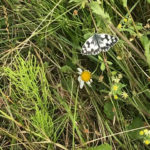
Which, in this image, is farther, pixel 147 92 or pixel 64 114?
pixel 64 114

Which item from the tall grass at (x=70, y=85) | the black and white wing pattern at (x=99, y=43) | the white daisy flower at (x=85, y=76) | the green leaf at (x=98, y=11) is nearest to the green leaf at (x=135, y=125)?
the tall grass at (x=70, y=85)

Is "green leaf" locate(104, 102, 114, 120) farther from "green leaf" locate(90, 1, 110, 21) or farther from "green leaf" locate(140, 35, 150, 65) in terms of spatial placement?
"green leaf" locate(90, 1, 110, 21)

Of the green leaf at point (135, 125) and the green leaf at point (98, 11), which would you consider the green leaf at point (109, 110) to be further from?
the green leaf at point (98, 11)

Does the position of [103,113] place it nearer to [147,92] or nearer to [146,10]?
[147,92]

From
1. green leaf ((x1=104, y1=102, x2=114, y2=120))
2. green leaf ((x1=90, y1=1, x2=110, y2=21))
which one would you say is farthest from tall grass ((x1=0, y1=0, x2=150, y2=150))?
green leaf ((x1=90, y1=1, x2=110, y2=21))


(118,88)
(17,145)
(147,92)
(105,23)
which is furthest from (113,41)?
(17,145)

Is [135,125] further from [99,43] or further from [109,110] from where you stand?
[99,43]
